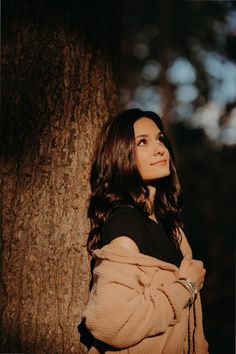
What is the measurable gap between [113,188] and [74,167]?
0.27 metres

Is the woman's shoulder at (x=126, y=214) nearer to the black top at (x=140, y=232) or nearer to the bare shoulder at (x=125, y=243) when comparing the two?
the black top at (x=140, y=232)

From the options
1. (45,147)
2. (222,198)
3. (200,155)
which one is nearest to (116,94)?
(45,147)

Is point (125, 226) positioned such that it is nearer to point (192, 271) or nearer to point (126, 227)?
point (126, 227)

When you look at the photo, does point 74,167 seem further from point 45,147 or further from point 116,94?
point 116,94

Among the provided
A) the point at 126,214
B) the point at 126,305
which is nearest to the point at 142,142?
the point at 126,214

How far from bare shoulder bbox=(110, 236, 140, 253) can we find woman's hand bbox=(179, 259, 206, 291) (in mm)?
363

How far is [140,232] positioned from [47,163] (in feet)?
2.14

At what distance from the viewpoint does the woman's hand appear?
7.17 feet

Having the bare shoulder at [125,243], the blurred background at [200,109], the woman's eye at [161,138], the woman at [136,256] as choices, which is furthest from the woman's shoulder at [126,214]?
the blurred background at [200,109]

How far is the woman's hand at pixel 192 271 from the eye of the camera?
2186 mm

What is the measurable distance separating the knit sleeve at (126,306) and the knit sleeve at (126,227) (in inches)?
6.1

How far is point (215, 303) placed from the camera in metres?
7.40

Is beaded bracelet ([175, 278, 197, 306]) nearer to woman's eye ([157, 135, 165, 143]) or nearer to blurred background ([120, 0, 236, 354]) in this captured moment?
woman's eye ([157, 135, 165, 143])

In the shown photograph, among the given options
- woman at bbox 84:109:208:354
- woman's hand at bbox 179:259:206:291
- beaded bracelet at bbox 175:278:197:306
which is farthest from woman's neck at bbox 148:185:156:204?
beaded bracelet at bbox 175:278:197:306
